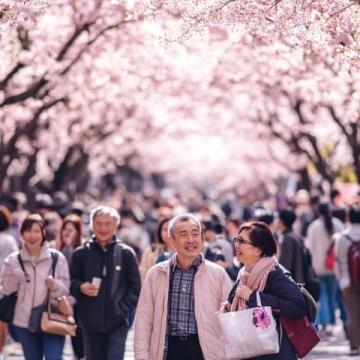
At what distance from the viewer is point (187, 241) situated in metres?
9.04

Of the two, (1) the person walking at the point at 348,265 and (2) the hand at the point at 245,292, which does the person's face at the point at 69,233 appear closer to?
(1) the person walking at the point at 348,265

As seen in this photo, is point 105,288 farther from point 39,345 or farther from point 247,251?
point 247,251

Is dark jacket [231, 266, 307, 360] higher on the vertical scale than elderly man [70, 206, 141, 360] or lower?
lower

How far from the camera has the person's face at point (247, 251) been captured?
8648mm

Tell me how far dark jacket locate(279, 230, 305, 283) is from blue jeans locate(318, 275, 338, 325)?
4019mm

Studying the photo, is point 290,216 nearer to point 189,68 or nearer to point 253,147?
point 189,68

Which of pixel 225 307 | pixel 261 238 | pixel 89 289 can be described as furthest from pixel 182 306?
pixel 89 289

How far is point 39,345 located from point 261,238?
3.59m

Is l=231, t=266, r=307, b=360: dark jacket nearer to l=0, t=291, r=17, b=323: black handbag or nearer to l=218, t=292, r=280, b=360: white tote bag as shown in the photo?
l=218, t=292, r=280, b=360: white tote bag

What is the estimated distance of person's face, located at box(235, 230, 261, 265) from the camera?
8.65 metres

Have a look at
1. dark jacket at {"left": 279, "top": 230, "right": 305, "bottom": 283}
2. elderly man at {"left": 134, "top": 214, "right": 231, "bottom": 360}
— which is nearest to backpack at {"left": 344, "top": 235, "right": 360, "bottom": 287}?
dark jacket at {"left": 279, "top": 230, "right": 305, "bottom": 283}

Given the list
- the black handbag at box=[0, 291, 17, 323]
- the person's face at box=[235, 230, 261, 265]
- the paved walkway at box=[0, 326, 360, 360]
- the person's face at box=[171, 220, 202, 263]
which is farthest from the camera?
the paved walkway at box=[0, 326, 360, 360]

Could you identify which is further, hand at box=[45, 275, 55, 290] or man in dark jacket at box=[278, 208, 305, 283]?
man in dark jacket at box=[278, 208, 305, 283]

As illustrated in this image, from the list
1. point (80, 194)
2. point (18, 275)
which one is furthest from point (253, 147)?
point (18, 275)
